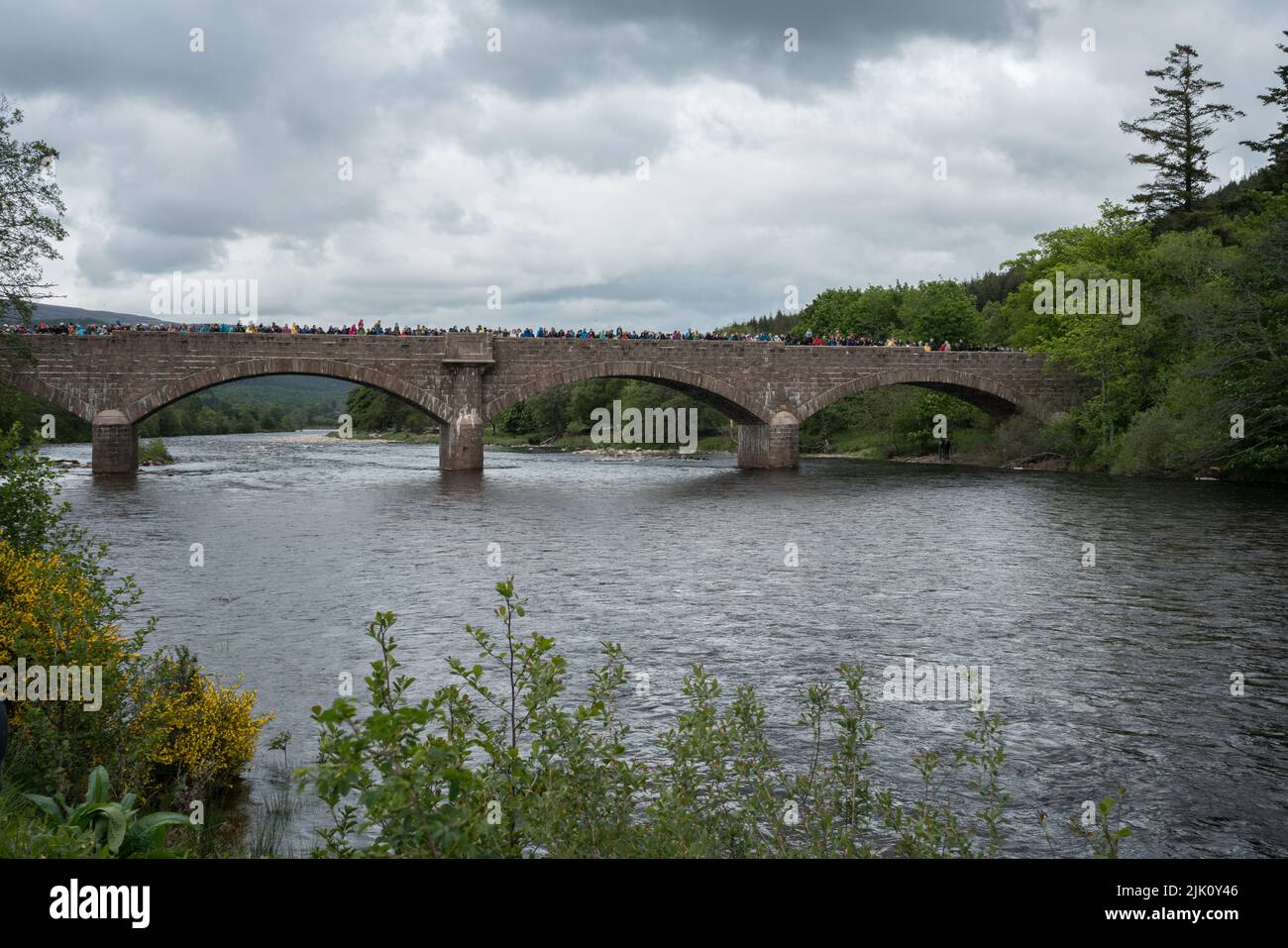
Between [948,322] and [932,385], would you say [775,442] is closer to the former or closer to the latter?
[932,385]

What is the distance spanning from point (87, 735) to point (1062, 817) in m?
8.70

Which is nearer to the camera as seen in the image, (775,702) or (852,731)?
(852,731)

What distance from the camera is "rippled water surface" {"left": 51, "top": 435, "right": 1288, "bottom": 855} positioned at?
11.1 metres

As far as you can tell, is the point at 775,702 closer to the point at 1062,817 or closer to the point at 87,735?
the point at 1062,817

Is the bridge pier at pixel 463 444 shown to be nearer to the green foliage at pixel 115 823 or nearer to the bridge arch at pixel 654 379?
the bridge arch at pixel 654 379

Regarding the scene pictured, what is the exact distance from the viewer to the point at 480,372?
179 feet

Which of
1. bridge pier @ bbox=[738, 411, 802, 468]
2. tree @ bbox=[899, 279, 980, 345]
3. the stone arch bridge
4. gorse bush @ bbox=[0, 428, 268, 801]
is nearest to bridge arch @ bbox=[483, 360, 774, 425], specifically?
the stone arch bridge

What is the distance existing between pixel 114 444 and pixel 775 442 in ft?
120

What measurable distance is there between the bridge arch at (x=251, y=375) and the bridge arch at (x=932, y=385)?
25.7 metres

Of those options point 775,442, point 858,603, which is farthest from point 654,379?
point 858,603

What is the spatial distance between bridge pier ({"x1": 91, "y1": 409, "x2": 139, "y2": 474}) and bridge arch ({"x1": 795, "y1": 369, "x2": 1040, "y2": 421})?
37.5 meters
